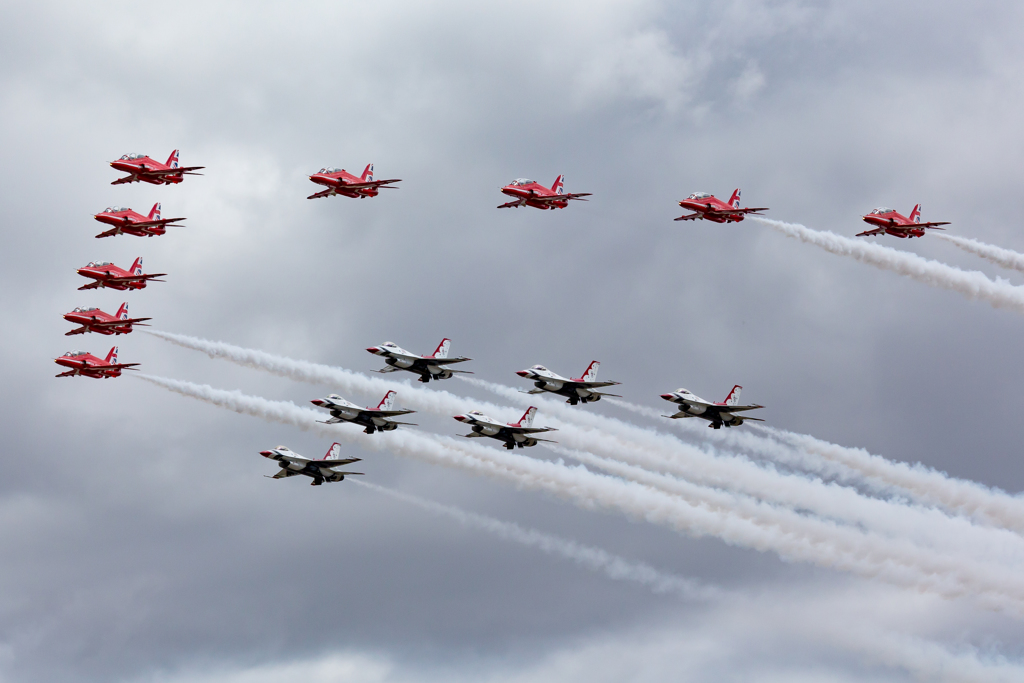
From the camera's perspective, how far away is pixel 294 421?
A: 4097 inches

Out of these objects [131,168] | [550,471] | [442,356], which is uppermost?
[131,168]

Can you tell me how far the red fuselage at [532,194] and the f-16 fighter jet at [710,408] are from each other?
1716cm

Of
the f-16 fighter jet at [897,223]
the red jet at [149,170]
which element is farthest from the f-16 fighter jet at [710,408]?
the red jet at [149,170]

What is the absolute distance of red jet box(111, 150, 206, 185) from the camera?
94.9m

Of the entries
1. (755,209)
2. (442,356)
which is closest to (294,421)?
(442,356)

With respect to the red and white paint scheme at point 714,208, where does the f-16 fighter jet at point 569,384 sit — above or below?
below

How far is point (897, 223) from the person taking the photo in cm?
9694

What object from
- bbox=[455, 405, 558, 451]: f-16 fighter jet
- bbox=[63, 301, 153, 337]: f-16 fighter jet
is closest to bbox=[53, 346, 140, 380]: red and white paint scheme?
bbox=[63, 301, 153, 337]: f-16 fighter jet

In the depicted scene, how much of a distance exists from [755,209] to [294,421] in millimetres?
40885

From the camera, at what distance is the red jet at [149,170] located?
94.9 m

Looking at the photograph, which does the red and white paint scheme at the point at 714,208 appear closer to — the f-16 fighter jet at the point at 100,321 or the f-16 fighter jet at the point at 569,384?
the f-16 fighter jet at the point at 569,384

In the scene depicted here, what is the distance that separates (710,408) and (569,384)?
1113 centimetres

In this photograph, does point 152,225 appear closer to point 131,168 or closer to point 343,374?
point 131,168

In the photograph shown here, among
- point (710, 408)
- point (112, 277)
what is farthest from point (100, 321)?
point (710, 408)
